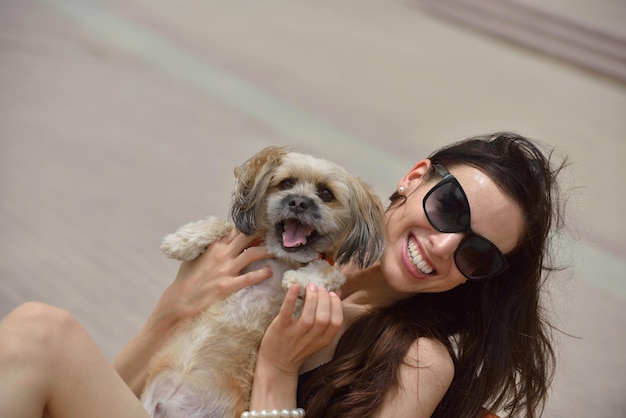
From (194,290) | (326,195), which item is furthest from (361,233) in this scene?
(194,290)

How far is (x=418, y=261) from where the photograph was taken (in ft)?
6.41

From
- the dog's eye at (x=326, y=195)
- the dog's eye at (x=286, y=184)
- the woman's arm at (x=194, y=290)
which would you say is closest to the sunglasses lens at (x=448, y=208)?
the dog's eye at (x=326, y=195)

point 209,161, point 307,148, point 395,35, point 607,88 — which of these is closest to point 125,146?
point 209,161

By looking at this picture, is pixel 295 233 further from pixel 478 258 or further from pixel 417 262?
pixel 478 258

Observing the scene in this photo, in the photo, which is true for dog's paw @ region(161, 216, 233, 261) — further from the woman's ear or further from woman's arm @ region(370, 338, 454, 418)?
woman's arm @ region(370, 338, 454, 418)

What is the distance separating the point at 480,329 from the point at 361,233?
465 millimetres

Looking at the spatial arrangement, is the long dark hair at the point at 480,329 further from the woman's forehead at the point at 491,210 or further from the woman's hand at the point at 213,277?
the woman's hand at the point at 213,277

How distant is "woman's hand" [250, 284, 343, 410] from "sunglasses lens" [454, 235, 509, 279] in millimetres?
340

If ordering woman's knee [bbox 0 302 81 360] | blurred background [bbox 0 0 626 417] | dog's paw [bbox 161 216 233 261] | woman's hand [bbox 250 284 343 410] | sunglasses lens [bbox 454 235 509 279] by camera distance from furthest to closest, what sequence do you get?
blurred background [bbox 0 0 626 417] → dog's paw [bbox 161 216 233 261] → sunglasses lens [bbox 454 235 509 279] → woman's hand [bbox 250 284 343 410] → woman's knee [bbox 0 302 81 360]

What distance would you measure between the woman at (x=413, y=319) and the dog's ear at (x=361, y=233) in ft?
0.21

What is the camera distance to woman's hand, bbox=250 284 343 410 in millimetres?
1813

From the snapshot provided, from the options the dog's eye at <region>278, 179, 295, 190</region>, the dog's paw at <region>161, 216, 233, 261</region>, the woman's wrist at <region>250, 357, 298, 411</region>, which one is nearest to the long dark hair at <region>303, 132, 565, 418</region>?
the woman's wrist at <region>250, 357, 298, 411</region>

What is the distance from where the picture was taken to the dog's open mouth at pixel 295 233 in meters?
1.93

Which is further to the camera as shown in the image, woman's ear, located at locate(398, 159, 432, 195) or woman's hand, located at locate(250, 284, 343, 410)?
woman's ear, located at locate(398, 159, 432, 195)
